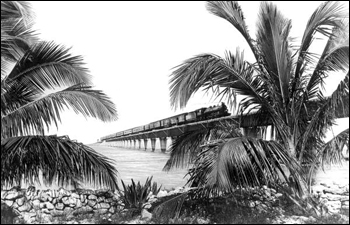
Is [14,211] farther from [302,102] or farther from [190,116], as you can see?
[302,102]

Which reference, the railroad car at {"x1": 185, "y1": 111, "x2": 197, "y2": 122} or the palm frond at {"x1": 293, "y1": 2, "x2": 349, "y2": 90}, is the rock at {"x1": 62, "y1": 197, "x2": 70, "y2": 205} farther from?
the palm frond at {"x1": 293, "y1": 2, "x2": 349, "y2": 90}

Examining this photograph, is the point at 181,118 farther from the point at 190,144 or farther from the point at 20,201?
Result: the point at 20,201

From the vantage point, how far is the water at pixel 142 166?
5922 mm

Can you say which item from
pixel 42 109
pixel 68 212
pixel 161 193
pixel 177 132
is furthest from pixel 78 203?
pixel 177 132

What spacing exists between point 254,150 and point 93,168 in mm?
2557

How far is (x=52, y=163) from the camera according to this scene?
5.04 m

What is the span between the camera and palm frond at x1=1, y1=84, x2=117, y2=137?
5.02 metres

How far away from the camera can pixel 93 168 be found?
17.2ft

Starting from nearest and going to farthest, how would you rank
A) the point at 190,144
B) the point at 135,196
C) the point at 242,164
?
the point at 242,164 → the point at 135,196 → the point at 190,144

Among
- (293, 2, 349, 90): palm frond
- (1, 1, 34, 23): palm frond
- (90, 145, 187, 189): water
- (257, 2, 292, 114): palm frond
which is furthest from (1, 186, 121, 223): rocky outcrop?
(293, 2, 349, 90): palm frond

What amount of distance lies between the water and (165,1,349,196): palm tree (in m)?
0.21

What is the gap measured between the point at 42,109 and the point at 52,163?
33.4 inches

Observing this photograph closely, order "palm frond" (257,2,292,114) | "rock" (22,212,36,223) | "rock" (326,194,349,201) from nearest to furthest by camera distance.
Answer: "palm frond" (257,2,292,114) → "rock" (22,212,36,223) → "rock" (326,194,349,201)

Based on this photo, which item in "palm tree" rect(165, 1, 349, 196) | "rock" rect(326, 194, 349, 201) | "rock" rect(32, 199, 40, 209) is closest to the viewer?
"palm tree" rect(165, 1, 349, 196)
